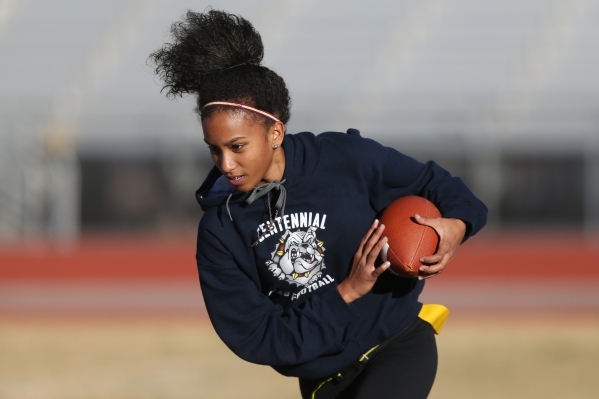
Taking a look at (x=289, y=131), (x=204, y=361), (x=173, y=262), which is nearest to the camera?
(x=204, y=361)

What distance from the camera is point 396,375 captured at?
3383 millimetres

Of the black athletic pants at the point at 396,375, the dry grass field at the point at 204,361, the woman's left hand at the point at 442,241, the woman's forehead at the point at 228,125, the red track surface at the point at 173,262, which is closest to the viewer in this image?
the woman's forehead at the point at 228,125

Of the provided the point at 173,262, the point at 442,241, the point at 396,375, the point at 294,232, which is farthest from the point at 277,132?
the point at 173,262

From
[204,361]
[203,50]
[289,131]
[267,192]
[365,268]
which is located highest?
[289,131]

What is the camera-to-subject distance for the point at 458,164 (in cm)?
1291

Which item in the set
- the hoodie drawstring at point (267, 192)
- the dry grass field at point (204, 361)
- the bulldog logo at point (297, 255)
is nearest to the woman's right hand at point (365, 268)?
the bulldog logo at point (297, 255)

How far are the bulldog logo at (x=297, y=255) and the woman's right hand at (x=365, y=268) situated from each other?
14cm

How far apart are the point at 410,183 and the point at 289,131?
958 centimetres

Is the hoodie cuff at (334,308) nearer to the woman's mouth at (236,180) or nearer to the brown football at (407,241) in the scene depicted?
the brown football at (407,241)

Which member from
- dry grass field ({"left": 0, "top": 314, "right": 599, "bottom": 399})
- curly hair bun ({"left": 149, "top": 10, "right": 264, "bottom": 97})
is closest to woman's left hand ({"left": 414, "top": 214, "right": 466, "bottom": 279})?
curly hair bun ({"left": 149, "top": 10, "right": 264, "bottom": 97})

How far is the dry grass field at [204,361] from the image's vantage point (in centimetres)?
735

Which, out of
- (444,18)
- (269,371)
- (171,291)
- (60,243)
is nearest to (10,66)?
(60,243)

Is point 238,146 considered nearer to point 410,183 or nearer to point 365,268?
point 365,268

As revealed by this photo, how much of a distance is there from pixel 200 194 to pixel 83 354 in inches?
238
